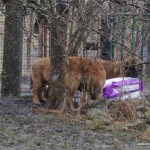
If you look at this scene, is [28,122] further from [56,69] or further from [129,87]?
[129,87]

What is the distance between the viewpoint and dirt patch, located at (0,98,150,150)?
19.8 ft

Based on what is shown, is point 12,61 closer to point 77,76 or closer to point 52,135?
point 77,76

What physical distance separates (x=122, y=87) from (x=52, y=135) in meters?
2.74

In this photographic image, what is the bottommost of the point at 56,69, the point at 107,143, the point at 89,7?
the point at 107,143

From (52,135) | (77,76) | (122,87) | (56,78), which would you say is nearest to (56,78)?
(56,78)

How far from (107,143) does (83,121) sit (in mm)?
1579

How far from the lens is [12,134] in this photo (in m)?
6.66

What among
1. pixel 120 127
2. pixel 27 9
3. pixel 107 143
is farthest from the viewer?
pixel 27 9

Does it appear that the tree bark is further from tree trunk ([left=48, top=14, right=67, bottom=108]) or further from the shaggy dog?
the shaggy dog

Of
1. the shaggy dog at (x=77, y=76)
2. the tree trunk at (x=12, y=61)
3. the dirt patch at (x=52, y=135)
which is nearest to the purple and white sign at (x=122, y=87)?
the shaggy dog at (x=77, y=76)

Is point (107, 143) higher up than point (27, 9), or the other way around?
point (27, 9)

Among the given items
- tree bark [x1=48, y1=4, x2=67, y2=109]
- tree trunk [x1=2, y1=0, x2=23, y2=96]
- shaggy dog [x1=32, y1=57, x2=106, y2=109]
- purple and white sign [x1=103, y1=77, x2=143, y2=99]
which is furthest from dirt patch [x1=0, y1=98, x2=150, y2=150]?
tree trunk [x1=2, y1=0, x2=23, y2=96]

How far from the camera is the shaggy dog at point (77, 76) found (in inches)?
375

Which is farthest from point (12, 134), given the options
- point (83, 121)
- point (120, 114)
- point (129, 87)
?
point (129, 87)
